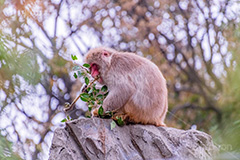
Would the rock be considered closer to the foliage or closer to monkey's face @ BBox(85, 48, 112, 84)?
the foliage

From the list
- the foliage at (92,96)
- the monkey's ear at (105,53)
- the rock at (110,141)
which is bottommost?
the rock at (110,141)

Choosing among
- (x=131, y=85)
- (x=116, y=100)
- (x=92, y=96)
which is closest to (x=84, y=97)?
(x=92, y=96)

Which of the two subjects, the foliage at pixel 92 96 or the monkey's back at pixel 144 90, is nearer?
the foliage at pixel 92 96

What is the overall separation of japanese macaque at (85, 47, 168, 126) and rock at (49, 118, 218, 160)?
0.21m

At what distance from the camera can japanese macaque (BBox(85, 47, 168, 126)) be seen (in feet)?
8.10

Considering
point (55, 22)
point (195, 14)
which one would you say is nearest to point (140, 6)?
point (195, 14)

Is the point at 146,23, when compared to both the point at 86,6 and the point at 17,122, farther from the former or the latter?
the point at 17,122

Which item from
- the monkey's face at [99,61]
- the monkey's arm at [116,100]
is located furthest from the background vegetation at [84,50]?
the monkey's arm at [116,100]

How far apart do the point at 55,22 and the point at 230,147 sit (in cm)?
236

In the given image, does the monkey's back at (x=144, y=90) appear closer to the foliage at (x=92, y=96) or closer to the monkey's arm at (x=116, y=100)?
the monkey's arm at (x=116, y=100)

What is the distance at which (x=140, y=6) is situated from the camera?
10.5ft

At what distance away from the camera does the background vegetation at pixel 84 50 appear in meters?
1.27

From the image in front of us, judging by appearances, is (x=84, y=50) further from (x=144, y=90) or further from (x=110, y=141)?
(x=110, y=141)

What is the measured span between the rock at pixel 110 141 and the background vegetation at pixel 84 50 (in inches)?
6.7
